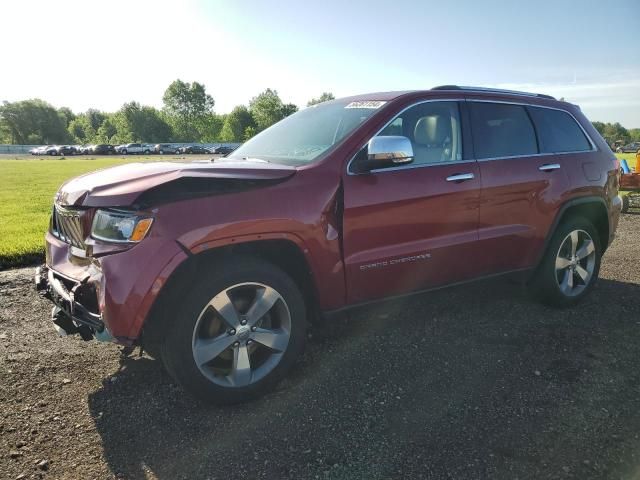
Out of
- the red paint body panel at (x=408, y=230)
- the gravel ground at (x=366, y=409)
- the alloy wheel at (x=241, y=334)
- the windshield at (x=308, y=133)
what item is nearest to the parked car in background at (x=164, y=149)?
the gravel ground at (x=366, y=409)

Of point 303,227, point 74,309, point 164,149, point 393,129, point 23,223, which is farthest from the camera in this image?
point 164,149

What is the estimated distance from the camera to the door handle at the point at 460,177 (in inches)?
142

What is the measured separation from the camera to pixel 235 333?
2.85m

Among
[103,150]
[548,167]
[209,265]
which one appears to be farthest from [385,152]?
[103,150]

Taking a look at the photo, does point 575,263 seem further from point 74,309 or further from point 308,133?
point 74,309

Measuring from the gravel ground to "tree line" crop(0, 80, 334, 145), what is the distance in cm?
9601

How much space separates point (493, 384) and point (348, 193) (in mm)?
1589

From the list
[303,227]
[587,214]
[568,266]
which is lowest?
[568,266]

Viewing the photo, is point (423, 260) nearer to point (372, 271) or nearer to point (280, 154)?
point (372, 271)

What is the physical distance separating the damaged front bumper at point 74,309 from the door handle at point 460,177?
2.53 meters

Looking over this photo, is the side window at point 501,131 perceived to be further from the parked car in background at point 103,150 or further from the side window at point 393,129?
the parked car in background at point 103,150

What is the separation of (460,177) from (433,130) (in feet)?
1.52

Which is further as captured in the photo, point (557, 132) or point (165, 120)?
point (165, 120)

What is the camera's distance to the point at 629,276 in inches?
222
